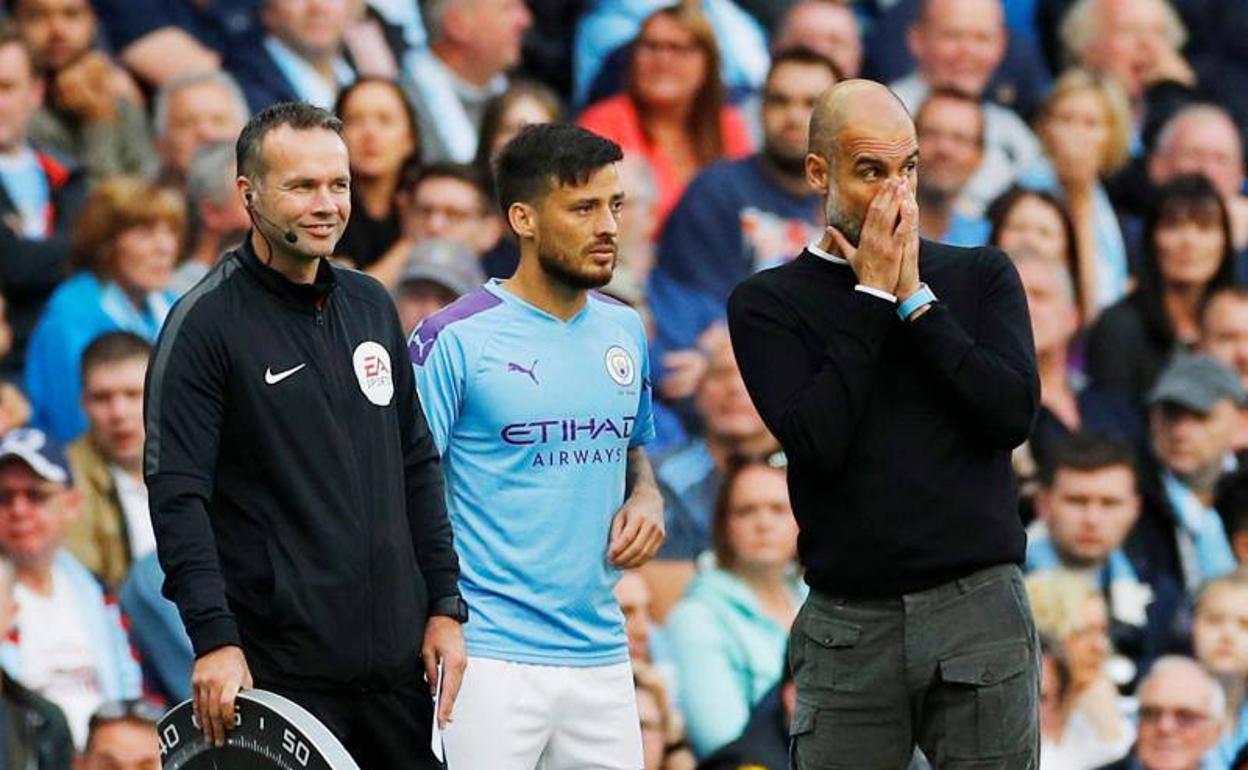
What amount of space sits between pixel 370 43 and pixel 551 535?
653 cm

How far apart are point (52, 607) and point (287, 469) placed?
3.64 metres

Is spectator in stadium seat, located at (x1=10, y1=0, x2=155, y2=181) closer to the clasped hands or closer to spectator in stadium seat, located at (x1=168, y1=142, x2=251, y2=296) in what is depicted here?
spectator in stadium seat, located at (x1=168, y1=142, x2=251, y2=296)

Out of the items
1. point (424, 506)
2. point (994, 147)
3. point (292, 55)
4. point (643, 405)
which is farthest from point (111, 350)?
point (994, 147)

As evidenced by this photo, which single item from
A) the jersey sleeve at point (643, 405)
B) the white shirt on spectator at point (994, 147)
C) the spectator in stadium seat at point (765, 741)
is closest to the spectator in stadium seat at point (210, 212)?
the spectator in stadium seat at point (765, 741)

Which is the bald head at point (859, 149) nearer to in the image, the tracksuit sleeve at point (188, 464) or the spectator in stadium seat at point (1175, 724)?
the tracksuit sleeve at point (188, 464)

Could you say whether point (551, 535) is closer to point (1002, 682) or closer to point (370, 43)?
point (1002, 682)

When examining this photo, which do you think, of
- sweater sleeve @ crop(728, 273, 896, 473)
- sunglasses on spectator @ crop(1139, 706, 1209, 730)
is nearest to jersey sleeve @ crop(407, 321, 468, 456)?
sweater sleeve @ crop(728, 273, 896, 473)

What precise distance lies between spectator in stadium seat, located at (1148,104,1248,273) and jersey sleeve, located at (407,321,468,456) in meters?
7.75

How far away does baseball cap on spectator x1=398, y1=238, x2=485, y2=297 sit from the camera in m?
10.9

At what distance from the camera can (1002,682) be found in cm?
646

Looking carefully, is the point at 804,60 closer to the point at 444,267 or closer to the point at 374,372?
the point at 444,267

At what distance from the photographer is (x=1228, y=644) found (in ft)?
35.9

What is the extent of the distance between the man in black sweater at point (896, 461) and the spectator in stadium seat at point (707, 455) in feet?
14.0

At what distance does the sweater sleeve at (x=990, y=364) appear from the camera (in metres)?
6.36
